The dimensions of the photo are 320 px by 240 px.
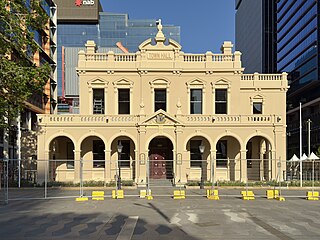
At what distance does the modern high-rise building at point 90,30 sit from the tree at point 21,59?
10030 cm

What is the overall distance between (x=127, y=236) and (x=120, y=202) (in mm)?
8629

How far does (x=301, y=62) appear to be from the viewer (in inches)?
2933

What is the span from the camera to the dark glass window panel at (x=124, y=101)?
35219 millimetres

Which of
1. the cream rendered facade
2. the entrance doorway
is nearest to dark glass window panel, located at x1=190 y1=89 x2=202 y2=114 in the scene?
the cream rendered facade

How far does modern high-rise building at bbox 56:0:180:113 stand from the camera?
406ft

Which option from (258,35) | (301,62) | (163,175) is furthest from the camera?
(258,35)

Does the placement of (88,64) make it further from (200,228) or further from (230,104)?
(200,228)

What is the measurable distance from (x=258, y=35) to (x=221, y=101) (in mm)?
79630

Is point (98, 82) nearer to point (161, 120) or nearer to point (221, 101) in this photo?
point (161, 120)

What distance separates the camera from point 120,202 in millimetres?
19984

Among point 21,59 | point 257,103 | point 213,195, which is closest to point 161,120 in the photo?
point 257,103

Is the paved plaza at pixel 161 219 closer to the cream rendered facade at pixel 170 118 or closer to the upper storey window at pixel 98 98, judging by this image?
the cream rendered facade at pixel 170 118

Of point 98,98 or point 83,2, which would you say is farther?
point 83,2

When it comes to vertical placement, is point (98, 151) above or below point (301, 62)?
below
